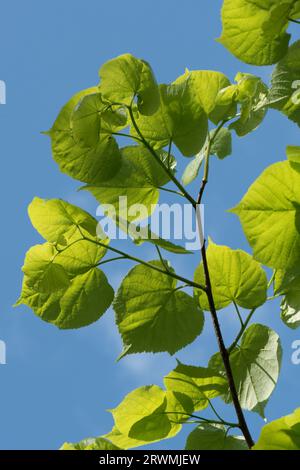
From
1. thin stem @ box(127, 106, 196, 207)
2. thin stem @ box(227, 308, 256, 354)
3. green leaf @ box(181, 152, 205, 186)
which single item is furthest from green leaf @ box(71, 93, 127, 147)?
thin stem @ box(227, 308, 256, 354)

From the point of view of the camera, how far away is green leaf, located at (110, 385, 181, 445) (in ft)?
3.09

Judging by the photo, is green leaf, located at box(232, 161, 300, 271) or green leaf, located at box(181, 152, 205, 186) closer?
green leaf, located at box(232, 161, 300, 271)

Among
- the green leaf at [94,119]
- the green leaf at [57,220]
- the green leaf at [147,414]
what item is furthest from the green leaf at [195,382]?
the green leaf at [94,119]

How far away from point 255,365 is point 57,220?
36 cm

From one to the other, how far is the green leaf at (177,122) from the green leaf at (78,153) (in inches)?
2.5

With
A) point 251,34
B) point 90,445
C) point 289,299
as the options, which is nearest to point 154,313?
point 289,299

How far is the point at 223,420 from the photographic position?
944mm

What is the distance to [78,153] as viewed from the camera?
1.02 m

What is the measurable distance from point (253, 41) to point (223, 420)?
51 centimetres

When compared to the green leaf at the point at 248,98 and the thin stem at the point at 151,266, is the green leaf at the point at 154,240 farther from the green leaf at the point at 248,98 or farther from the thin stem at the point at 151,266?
the green leaf at the point at 248,98

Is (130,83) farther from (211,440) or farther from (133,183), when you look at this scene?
(211,440)

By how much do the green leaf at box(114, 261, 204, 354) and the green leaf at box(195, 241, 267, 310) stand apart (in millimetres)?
33

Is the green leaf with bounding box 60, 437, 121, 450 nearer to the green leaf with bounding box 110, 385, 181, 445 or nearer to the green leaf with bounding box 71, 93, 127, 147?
the green leaf with bounding box 110, 385, 181, 445

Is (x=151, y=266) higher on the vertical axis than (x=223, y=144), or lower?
lower
